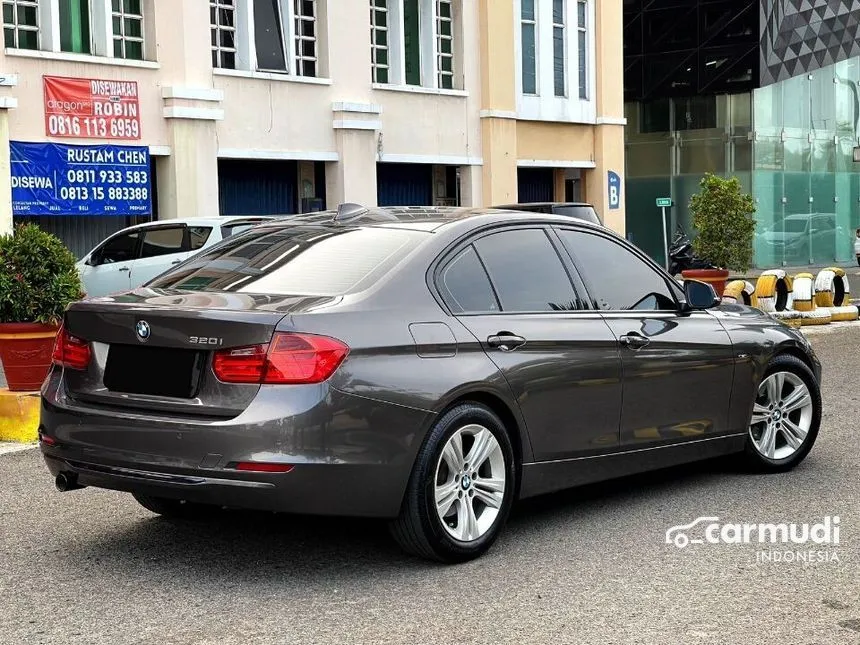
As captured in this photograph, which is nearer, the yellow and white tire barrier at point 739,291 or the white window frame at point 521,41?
the yellow and white tire barrier at point 739,291

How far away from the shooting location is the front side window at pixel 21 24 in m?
19.9

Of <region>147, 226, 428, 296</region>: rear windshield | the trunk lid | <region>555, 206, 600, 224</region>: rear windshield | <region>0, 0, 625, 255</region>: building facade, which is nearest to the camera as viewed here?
the trunk lid

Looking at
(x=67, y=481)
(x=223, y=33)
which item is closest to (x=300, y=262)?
(x=67, y=481)

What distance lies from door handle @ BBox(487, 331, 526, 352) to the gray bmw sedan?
13mm

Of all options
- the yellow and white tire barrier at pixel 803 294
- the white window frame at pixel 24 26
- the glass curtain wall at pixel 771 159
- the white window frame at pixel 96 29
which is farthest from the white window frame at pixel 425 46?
the glass curtain wall at pixel 771 159

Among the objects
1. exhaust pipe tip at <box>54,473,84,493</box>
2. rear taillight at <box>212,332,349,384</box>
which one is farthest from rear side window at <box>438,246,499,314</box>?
exhaust pipe tip at <box>54,473,84,493</box>

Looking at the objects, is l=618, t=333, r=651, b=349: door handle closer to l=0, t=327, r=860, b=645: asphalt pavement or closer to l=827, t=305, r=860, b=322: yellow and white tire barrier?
l=0, t=327, r=860, b=645: asphalt pavement

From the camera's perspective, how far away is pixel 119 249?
60.7ft

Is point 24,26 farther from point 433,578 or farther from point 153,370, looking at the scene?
point 433,578

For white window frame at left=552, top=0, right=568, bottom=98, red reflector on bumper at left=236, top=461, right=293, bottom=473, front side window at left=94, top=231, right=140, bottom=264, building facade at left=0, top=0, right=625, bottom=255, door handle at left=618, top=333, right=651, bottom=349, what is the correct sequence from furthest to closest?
1. white window frame at left=552, top=0, right=568, bottom=98
2. building facade at left=0, top=0, right=625, bottom=255
3. front side window at left=94, top=231, right=140, bottom=264
4. door handle at left=618, top=333, right=651, bottom=349
5. red reflector on bumper at left=236, top=461, right=293, bottom=473

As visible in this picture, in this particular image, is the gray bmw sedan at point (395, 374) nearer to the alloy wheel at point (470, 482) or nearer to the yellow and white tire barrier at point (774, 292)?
the alloy wheel at point (470, 482)

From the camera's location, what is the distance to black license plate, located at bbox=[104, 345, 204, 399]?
5328mm

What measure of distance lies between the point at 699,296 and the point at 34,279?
4.99 m

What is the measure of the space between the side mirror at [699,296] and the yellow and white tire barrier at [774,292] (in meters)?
12.6
